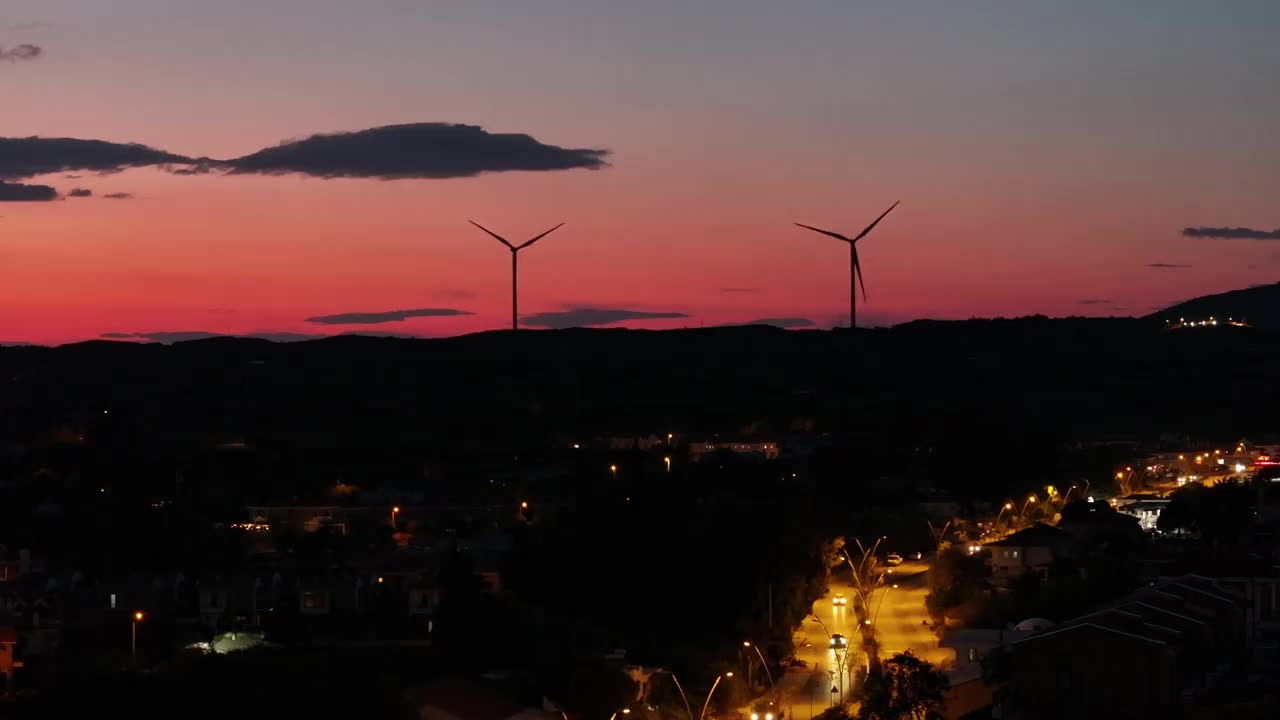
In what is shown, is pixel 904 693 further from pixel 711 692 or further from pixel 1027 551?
pixel 1027 551

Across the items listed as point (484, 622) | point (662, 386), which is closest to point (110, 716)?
point (484, 622)

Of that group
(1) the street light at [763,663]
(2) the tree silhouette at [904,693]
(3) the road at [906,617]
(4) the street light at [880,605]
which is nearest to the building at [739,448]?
(3) the road at [906,617]

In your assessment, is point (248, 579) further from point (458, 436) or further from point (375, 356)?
→ point (375, 356)

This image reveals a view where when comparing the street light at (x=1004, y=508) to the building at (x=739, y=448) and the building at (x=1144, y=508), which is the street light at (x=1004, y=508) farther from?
the building at (x=739, y=448)

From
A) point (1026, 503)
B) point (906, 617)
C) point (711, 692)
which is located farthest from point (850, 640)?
point (1026, 503)

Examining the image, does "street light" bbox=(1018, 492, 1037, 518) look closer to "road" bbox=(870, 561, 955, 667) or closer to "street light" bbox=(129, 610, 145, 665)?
"road" bbox=(870, 561, 955, 667)
